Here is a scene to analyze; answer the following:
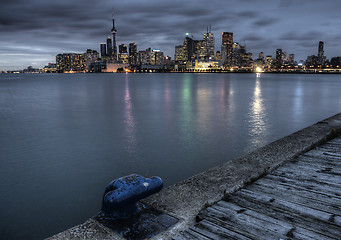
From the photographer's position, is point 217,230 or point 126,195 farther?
point 126,195

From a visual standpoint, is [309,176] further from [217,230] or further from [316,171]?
[217,230]

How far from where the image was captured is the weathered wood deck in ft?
11.6

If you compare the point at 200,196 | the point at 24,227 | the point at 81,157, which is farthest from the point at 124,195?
the point at 81,157

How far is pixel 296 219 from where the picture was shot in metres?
3.86

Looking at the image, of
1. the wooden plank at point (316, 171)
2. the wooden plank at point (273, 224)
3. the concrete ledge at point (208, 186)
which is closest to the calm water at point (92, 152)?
the concrete ledge at point (208, 186)

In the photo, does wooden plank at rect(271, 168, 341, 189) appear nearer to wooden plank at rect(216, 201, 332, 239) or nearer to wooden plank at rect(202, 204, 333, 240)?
wooden plank at rect(216, 201, 332, 239)

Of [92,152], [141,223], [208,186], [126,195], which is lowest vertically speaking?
[92,152]

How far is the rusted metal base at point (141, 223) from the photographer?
12.1 feet

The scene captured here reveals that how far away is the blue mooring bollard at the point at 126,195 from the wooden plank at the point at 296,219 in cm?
153

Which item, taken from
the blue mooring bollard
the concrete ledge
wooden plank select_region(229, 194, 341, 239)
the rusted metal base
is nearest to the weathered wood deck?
wooden plank select_region(229, 194, 341, 239)

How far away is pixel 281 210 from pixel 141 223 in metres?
2.27

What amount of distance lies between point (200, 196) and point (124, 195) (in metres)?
1.55

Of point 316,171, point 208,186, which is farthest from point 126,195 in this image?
point 316,171

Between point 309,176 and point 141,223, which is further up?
point 309,176
